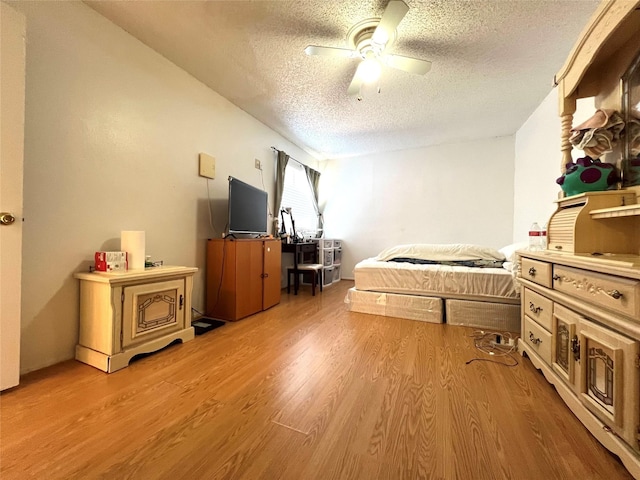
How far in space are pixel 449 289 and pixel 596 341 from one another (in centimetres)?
154

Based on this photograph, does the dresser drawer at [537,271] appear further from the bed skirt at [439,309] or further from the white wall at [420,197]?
the white wall at [420,197]

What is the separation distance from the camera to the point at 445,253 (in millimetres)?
3131

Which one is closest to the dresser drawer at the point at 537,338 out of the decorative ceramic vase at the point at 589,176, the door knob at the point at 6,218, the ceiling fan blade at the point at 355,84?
the decorative ceramic vase at the point at 589,176

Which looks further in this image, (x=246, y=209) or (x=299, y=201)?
(x=299, y=201)

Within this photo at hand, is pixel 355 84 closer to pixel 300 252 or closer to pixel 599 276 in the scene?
pixel 599 276

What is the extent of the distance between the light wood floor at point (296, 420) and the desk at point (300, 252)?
1.91 metres

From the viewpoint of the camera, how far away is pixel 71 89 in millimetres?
1654

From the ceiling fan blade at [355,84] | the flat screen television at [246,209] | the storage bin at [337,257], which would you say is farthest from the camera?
the storage bin at [337,257]

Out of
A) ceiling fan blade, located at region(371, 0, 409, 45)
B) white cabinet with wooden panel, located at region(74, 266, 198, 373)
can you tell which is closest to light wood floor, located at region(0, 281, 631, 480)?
white cabinet with wooden panel, located at region(74, 266, 198, 373)

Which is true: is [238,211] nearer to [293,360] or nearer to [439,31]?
[293,360]

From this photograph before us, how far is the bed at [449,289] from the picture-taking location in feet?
7.66

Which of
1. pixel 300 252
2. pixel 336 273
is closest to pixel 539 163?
pixel 300 252

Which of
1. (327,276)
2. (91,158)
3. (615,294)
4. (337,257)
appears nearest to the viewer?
(615,294)

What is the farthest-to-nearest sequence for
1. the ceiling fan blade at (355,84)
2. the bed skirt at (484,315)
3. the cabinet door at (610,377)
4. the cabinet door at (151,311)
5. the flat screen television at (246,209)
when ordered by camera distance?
1. the flat screen television at (246,209)
2. the bed skirt at (484,315)
3. the ceiling fan blade at (355,84)
4. the cabinet door at (151,311)
5. the cabinet door at (610,377)
